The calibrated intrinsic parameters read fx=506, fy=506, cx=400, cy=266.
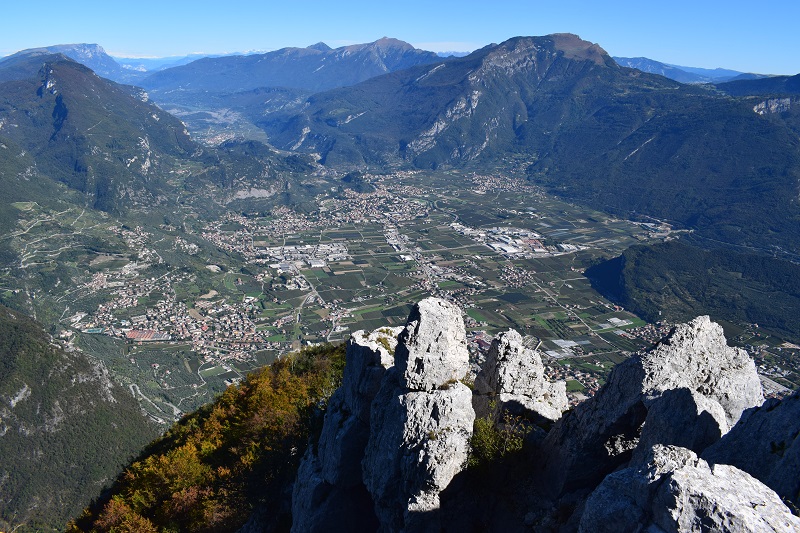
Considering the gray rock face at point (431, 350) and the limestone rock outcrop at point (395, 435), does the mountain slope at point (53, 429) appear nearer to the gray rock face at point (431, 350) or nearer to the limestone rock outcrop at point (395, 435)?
the limestone rock outcrop at point (395, 435)

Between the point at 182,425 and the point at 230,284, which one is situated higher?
the point at 182,425

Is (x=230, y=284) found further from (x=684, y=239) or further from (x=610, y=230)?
(x=684, y=239)

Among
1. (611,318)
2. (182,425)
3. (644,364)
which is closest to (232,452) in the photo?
(182,425)

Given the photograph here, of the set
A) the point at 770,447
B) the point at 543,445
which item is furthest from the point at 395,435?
the point at 770,447

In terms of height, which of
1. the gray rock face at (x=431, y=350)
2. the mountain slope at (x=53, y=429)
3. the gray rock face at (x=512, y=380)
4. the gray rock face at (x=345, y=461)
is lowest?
the mountain slope at (x=53, y=429)

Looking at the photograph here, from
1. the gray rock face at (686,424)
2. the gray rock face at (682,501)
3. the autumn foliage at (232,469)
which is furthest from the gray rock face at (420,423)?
the autumn foliage at (232,469)

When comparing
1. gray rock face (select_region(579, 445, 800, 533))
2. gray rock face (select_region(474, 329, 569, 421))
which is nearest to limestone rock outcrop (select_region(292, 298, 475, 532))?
gray rock face (select_region(474, 329, 569, 421))

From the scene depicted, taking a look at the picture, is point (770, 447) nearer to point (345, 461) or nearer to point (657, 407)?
point (657, 407)
